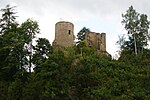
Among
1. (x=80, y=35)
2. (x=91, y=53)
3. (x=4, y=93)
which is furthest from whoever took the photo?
(x=80, y=35)

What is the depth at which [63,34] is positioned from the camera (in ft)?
152

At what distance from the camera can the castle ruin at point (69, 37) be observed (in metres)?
46.1

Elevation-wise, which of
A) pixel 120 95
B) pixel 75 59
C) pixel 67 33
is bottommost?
pixel 120 95

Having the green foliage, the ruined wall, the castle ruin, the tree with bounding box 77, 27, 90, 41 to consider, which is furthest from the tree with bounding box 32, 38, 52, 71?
the tree with bounding box 77, 27, 90, 41

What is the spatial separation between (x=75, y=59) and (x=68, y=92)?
6.09 metres

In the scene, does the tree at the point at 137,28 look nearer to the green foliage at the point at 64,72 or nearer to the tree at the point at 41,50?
the green foliage at the point at 64,72

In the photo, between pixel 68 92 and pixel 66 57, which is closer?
pixel 68 92

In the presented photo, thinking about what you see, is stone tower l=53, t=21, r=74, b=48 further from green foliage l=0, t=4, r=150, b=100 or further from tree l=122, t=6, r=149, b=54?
tree l=122, t=6, r=149, b=54

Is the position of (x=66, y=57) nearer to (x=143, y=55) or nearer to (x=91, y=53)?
(x=91, y=53)

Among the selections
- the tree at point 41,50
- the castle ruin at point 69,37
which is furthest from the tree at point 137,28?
the tree at point 41,50

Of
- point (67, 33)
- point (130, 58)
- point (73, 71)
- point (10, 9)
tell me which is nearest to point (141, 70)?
point (130, 58)

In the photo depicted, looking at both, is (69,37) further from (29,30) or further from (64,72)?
(64,72)

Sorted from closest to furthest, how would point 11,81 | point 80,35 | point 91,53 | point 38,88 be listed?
point 38,88, point 11,81, point 91,53, point 80,35

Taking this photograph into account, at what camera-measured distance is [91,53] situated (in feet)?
143
